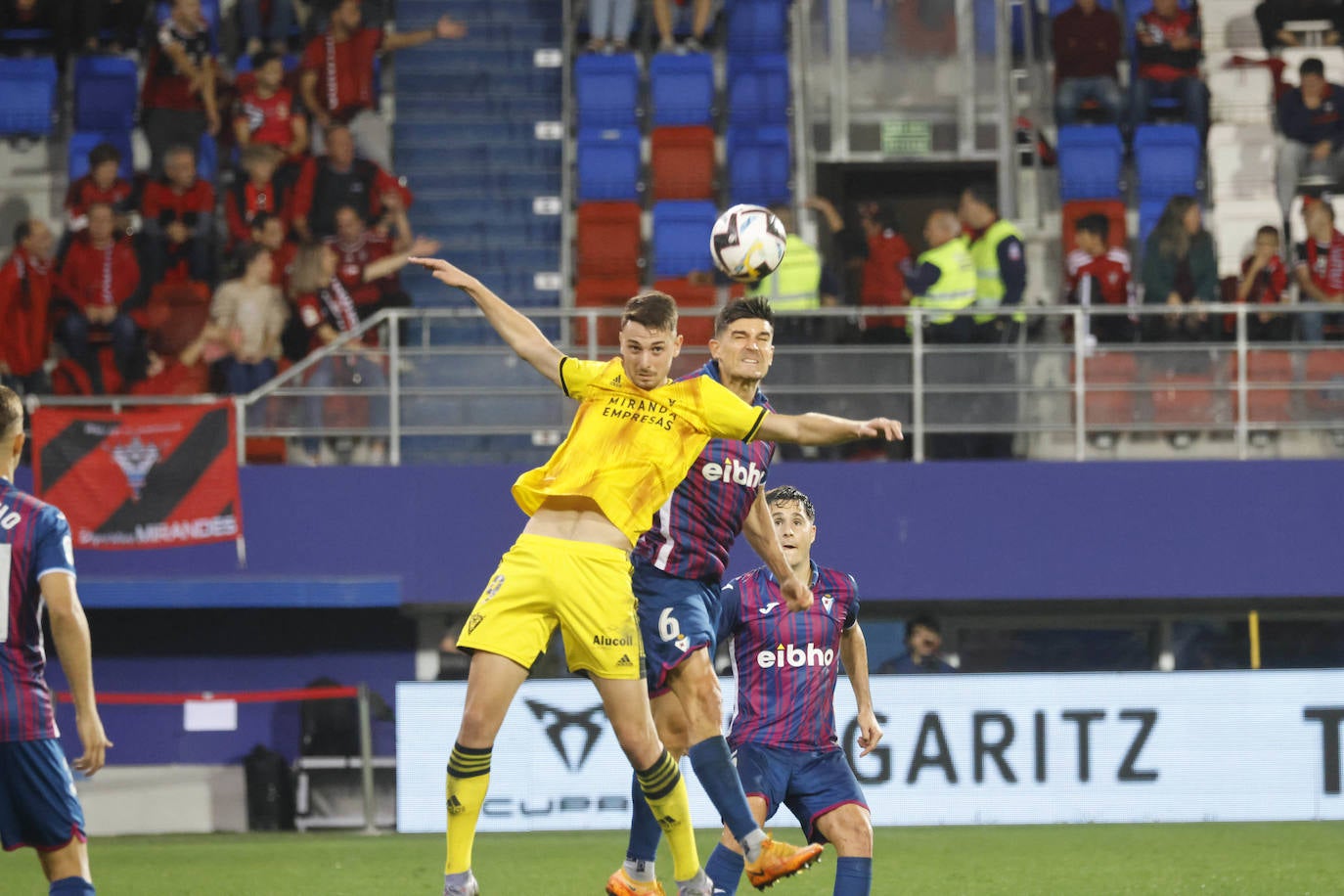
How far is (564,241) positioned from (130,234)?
3738 millimetres

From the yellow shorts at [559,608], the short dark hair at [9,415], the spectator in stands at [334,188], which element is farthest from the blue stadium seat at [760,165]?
the short dark hair at [9,415]

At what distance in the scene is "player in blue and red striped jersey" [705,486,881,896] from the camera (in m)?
7.14

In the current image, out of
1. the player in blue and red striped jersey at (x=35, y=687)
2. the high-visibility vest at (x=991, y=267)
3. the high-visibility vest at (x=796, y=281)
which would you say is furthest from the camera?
the high-visibility vest at (x=991, y=267)

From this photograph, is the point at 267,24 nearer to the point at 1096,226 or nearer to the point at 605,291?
the point at 605,291

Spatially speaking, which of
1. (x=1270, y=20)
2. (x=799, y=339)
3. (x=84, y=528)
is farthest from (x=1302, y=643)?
(x=84, y=528)

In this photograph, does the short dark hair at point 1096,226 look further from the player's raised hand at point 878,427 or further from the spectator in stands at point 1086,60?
the player's raised hand at point 878,427

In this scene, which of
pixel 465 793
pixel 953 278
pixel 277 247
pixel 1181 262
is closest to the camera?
pixel 465 793

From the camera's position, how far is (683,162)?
17500 mm

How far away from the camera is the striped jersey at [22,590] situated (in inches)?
225

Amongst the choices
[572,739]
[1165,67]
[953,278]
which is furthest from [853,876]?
[1165,67]

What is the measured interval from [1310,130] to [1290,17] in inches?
74.6

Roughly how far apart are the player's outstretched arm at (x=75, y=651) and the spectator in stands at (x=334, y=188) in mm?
10117

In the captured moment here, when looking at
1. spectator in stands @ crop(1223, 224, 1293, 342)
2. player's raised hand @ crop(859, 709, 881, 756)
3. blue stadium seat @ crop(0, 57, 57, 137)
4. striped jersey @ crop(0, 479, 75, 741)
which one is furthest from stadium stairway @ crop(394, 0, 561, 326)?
striped jersey @ crop(0, 479, 75, 741)

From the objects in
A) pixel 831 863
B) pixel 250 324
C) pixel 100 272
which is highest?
pixel 100 272
